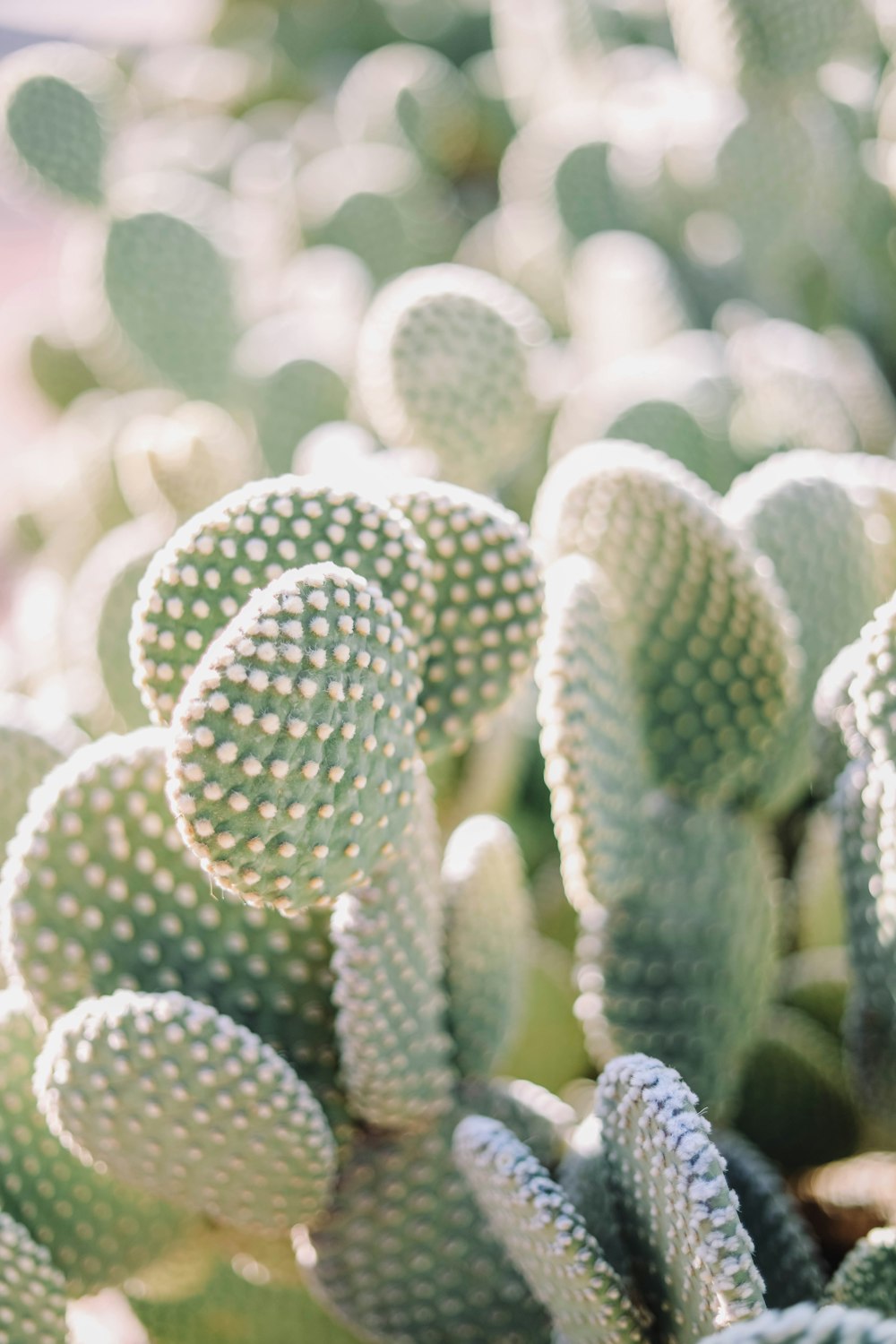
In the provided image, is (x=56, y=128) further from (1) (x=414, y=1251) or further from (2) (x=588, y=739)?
(1) (x=414, y=1251)

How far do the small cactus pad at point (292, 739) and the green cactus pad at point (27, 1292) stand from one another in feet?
1.06

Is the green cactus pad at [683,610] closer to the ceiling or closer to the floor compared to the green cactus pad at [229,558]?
closer to the floor

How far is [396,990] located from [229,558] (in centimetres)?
29

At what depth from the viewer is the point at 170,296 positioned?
1727 mm

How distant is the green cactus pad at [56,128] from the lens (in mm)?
1657

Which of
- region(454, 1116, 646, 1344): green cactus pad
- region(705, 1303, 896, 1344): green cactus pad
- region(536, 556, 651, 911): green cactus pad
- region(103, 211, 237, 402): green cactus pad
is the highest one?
region(103, 211, 237, 402): green cactus pad

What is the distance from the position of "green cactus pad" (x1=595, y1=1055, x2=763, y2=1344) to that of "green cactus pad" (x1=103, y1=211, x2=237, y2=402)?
1.32m

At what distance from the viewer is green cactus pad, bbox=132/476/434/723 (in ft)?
2.30

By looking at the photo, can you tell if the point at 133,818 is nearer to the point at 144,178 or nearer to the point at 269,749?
the point at 269,749

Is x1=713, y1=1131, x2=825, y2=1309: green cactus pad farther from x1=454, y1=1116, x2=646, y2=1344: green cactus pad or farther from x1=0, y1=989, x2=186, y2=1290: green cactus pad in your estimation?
x1=0, y1=989, x2=186, y2=1290: green cactus pad

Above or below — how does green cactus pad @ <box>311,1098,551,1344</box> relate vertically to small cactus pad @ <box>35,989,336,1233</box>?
below

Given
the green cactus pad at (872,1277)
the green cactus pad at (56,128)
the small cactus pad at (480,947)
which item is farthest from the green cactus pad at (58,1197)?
the green cactus pad at (56,128)

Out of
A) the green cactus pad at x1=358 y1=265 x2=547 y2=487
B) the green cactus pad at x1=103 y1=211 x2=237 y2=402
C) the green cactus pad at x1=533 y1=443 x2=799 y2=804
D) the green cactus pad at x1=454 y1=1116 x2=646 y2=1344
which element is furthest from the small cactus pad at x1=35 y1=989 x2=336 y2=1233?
the green cactus pad at x1=103 y1=211 x2=237 y2=402

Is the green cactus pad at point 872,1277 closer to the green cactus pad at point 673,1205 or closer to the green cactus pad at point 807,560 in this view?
the green cactus pad at point 673,1205
